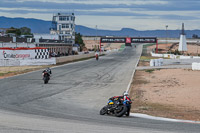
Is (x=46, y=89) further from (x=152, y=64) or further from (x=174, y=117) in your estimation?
(x=152, y=64)

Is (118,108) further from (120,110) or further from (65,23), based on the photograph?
(65,23)

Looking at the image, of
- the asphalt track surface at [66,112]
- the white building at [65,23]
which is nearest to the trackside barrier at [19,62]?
the asphalt track surface at [66,112]

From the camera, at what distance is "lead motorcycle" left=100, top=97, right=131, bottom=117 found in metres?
13.5

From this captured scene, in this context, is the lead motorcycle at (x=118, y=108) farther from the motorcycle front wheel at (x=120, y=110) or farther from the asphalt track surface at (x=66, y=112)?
the asphalt track surface at (x=66, y=112)

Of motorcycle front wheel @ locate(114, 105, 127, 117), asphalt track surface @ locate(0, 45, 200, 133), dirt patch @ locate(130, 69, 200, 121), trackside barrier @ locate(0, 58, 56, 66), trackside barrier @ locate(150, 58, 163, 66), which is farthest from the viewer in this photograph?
trackside barrier @ locate(150, 58, 163, 66)

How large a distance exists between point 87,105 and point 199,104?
5326 millimetres

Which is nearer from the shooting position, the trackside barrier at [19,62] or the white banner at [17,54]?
the trackside barrier at [19,62]

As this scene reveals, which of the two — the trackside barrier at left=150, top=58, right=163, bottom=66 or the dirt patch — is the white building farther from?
the dirt patch

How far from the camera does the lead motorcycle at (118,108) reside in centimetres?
1351

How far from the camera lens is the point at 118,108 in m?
13.7

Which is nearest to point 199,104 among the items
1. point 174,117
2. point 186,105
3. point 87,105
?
point 186,105

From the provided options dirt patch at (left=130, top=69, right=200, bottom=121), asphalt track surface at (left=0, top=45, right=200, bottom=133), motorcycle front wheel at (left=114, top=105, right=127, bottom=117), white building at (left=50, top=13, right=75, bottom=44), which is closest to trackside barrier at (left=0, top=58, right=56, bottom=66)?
asphalt track surface at (left=0, top=45, right=200, bottom=133)

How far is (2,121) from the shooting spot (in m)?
11.0

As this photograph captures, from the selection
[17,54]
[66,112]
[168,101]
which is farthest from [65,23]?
[66,112]
